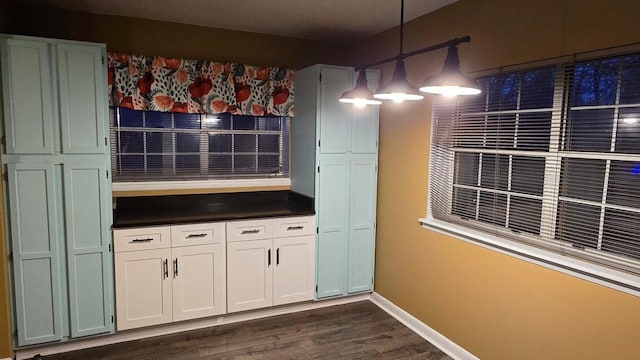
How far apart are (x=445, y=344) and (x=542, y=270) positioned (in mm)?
1066

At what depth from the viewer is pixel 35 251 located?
9.14 feet

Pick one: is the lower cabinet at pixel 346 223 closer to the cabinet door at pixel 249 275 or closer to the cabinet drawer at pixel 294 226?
the cabinet drawer at pixel 294 226

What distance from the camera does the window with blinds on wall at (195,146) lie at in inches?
139

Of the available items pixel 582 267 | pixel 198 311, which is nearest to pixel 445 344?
pixel 582 267

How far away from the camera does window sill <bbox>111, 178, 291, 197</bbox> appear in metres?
3.49

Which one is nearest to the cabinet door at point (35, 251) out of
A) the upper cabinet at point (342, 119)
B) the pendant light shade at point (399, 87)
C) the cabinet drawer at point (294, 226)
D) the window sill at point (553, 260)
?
the cabinet drawer at point (294, 226)

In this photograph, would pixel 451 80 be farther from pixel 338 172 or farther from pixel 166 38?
pixel 166 38

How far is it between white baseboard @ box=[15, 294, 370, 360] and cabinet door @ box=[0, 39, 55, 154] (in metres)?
1.39

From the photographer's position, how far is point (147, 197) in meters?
3.55

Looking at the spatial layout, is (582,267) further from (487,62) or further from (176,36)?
(176,36)

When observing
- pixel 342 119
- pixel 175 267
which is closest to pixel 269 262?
pixel 175 267

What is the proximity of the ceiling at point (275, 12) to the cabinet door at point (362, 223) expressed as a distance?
46.2 inches

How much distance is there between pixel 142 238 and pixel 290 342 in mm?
1351

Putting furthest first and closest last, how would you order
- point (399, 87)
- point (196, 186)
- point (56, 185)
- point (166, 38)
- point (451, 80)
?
point (196, 186), point (166, 38), point (56, 185), point (399, 87), point (451, 80)
